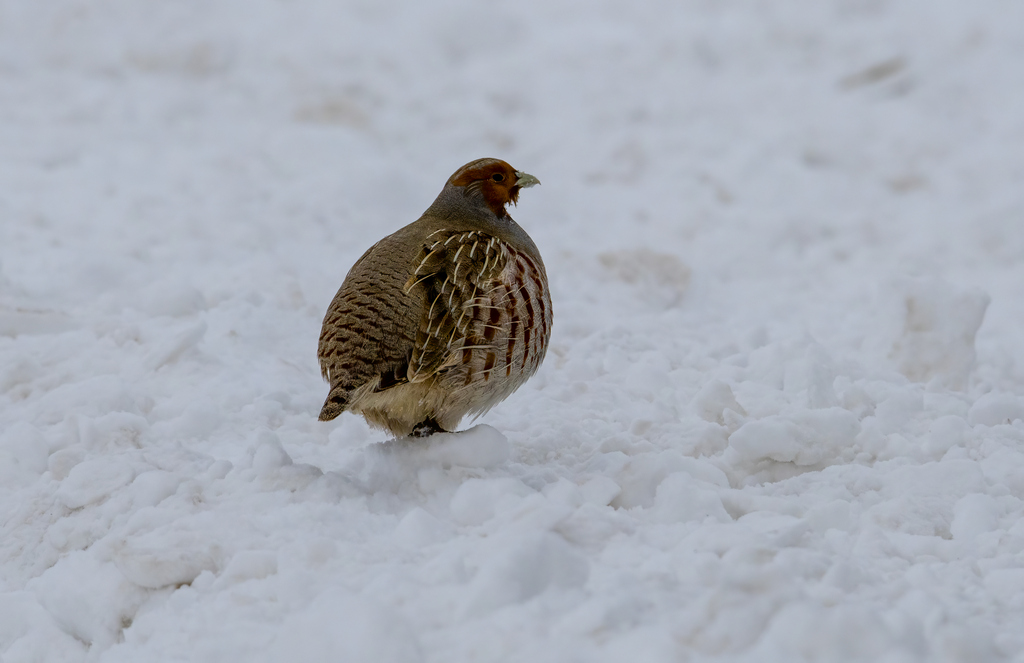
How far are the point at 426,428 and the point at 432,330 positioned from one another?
38cm

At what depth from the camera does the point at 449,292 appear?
2.66 m

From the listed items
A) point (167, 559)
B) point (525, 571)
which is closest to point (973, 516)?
point (525, 571)

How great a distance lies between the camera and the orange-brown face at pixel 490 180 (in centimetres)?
315

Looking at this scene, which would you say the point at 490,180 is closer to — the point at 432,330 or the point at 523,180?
the point at 523,180

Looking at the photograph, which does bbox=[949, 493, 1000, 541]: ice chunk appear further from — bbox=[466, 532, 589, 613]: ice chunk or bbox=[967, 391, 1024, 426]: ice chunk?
bbox=[466, 532, 589, 613]: ice chunk

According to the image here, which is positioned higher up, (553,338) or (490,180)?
(490,180)

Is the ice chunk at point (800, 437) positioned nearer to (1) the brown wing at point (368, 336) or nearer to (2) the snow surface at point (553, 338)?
(2) the snow surface at point (553, 338)

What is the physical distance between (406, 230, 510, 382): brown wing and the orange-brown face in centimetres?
35

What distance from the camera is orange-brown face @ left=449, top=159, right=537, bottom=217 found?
10.3 ft

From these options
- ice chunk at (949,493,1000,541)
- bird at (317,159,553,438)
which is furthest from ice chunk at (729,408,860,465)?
bird at (317,159,553,438)

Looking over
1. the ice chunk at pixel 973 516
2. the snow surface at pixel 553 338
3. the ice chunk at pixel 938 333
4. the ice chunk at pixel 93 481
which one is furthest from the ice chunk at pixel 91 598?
the ice chunk at pixel 938 333

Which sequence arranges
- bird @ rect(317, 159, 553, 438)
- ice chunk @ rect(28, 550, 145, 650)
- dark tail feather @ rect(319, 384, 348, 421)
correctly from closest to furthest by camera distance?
ice chunk @ rect(28, 550, 145, 650) < dark tail feather @ rect(319, 384, 348, 421) < bird @ rect(317, 159, 553, 438)

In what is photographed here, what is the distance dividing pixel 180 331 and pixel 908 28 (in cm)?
565

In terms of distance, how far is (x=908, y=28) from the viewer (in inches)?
268
